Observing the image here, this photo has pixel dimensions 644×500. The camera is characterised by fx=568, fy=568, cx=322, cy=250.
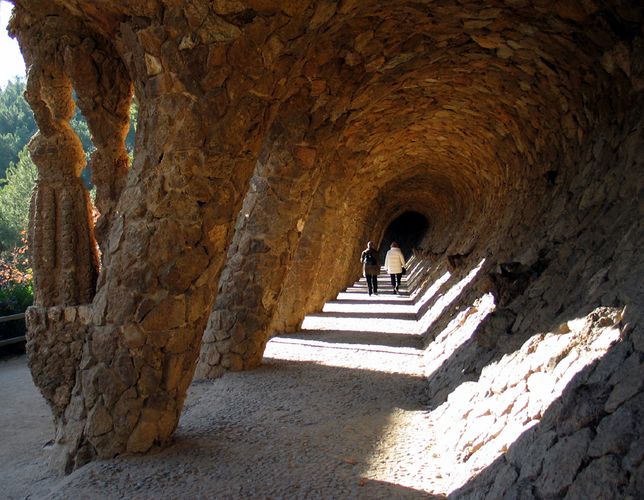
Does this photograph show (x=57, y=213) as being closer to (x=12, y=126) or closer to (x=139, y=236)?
(x=139, y=236)

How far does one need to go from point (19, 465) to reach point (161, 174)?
7.27 feet

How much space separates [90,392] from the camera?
140 inches

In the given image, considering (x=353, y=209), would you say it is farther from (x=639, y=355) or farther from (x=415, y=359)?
(x=639, y=355)

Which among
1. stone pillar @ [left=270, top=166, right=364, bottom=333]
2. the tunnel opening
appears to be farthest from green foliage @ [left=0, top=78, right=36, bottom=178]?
stone pillar @ [left=270, top=166, right=364, bottom=333]

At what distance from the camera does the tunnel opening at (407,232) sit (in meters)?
30.2

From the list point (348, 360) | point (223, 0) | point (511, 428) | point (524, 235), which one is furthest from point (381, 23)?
point (348, 360)

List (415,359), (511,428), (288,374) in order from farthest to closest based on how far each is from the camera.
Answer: (415,359), (288,374), (511,428)

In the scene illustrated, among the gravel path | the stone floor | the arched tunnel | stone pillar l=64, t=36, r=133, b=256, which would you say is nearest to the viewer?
the stone floor

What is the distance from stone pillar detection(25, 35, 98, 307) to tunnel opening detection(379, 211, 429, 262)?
26243 millimetres

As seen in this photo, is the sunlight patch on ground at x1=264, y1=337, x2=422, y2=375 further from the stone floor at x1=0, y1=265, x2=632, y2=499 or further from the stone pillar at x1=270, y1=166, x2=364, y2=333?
the stone pillar at x1=270, y1=166, x2=364, y2=333

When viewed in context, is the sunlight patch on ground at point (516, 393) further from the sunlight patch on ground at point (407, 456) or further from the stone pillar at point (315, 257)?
the stone pillar at point (315, 257)

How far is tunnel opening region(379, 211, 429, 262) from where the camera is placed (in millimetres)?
30156

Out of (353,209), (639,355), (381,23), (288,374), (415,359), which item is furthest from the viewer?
(353,209)

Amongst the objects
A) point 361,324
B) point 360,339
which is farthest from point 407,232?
point 360,339
